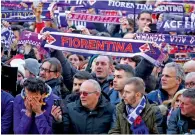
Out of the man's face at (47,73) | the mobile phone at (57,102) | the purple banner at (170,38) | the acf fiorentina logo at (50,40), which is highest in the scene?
the acf fiorentina logo at (50,40)

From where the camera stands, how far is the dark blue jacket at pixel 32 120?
835 centimetres

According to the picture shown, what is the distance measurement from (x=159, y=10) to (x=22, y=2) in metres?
3.17

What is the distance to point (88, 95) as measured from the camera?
334 inches

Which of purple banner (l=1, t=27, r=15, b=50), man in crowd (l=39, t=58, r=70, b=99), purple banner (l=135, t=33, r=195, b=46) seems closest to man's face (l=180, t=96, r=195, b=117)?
man in crowd (l=39, t=58, r=70, b=99)

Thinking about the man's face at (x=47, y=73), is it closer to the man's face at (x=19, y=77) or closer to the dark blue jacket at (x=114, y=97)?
the man's face at (x=19, y=77)

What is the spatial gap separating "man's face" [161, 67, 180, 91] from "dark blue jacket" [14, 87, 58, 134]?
1500mm

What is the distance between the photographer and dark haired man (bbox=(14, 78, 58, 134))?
836 centimetres

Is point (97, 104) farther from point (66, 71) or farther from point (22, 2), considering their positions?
point (22, 2)

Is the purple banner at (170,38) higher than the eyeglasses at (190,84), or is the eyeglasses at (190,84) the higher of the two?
the purple banner at (170,38)

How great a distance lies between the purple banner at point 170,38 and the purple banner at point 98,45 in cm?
191

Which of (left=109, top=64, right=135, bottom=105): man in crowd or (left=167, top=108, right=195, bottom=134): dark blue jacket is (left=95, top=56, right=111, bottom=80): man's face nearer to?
(left=109, top=64, right=135, bottom=105): man in crowd

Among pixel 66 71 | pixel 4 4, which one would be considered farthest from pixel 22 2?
pixel 66 71

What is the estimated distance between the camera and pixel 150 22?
14.1 m

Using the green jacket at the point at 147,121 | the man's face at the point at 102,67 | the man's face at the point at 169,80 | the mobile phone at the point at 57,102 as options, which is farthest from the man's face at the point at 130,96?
the man's face at the point at 102,67
